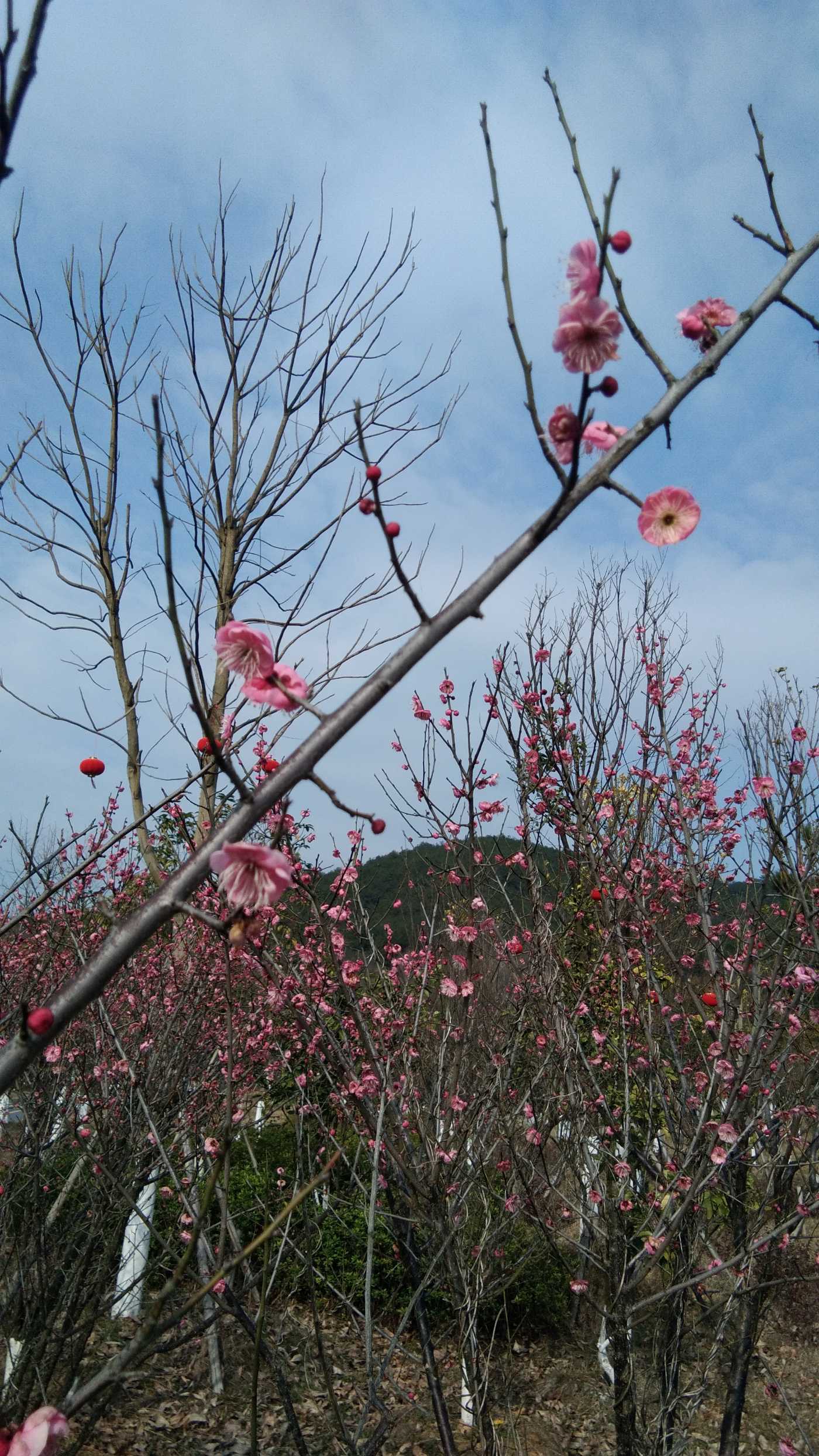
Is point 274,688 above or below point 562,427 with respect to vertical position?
below

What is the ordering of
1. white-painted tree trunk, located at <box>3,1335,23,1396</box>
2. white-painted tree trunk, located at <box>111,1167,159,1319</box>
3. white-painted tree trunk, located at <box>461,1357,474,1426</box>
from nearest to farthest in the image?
1. white-painted tree trunk, located at <box>3,1335,23,1396</box>
2. white-painted tree trunk, located at <box>461,1357,474,1426</box>
3. white-painted tree trunk, located at <box>111,1167,159,1319</box>

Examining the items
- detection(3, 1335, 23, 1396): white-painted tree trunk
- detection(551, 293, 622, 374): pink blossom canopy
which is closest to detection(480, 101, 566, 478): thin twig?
detection(551, 293, 622, 374): pink blossom canopy

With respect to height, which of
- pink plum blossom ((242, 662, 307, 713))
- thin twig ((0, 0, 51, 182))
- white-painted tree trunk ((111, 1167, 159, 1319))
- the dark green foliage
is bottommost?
white-painted tree trunk ((111, 1167, 159, 1319))

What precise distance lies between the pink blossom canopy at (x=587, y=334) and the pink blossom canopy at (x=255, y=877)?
2.02ft

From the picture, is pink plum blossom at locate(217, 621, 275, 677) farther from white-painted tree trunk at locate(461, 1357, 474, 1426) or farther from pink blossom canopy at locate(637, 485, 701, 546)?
white-painted tree trunk at locate(461, 1357, 474, 1426)

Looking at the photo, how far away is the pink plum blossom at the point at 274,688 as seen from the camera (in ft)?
3.22

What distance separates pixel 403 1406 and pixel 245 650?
5107mm

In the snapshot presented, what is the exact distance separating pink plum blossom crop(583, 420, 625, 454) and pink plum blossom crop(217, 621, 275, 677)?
1.48ft

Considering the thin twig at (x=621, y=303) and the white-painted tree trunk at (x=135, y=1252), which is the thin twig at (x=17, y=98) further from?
the white-painted tree trunk at (x=135, y=1252)

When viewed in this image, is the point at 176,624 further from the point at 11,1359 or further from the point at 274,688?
the point at 11,1359

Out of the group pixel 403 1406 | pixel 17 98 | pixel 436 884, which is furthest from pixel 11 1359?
pixel 17 98

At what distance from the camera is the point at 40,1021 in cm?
71

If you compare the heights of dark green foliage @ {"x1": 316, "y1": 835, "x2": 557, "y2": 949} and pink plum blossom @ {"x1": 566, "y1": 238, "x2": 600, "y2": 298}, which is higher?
dark green foliage @ {"x1": 316, "y1": 835, "x2": 557, "y2": 949}

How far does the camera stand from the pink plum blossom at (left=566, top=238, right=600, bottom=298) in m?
0.98
